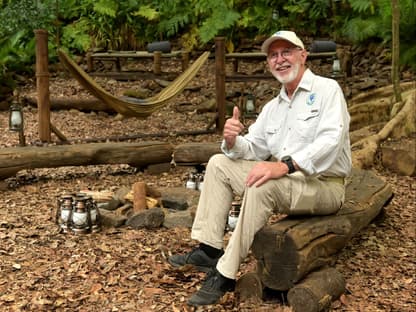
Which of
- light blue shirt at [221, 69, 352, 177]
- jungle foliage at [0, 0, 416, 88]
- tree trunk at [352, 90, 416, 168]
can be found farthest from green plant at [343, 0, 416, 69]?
light blue shirt at [221, 69, 352, 177]

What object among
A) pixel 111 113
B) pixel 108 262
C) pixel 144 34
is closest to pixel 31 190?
pixel 108 262

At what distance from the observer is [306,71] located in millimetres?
2969

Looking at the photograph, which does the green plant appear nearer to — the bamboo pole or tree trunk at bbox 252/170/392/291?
the bamboo pole

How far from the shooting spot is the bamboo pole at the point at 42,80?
18.4 feet

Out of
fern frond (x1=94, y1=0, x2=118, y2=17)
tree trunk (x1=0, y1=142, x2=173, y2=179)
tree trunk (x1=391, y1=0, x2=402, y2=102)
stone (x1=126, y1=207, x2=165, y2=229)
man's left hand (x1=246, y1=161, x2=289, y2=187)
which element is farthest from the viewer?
fern frond (x1=94, y1=0, x2=118, y2=17)

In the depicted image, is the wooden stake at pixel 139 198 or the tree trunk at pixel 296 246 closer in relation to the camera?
the tree trunk at pixel 296 246

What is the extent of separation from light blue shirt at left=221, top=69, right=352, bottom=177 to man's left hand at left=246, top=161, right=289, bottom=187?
8cm

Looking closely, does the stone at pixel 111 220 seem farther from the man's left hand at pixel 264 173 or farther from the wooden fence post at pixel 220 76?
the wooden fence post at pixel 220 76

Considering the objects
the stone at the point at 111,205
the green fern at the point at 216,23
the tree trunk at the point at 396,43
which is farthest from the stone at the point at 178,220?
the green fern at the point at 216,23

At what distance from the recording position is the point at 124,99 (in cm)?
613

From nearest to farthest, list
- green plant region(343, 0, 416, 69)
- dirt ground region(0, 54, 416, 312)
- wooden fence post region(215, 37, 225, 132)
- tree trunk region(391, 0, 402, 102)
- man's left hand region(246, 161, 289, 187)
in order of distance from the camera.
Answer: man's left hand region(246, 161, 289, 187) → dirt ground region(0, 54, 416, 312) → tree trunk region(391, 0, 402, 102) → wooden fence post region(215, 37, 225, 132) → green plant region(343, 0, 416, 69)

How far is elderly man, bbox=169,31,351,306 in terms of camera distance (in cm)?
270

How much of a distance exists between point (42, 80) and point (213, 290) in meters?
3.42

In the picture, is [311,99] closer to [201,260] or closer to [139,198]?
[201,260]
